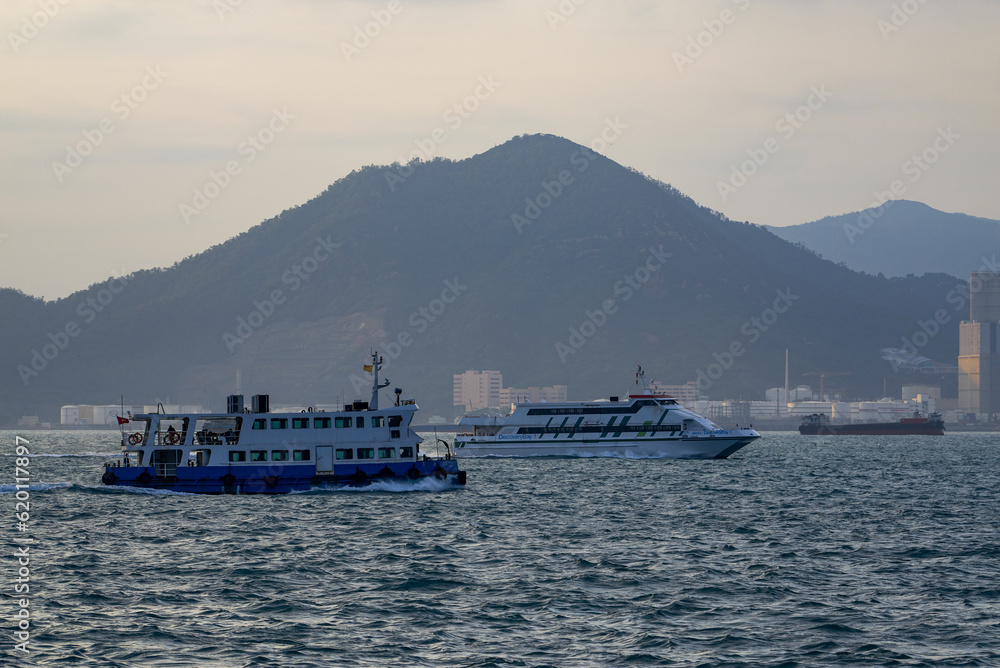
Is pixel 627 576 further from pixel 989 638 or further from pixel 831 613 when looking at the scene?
pixel 989 638

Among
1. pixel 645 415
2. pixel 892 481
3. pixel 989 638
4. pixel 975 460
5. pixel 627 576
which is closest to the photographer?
pixel 989 638

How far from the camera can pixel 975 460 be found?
133875 millimetres

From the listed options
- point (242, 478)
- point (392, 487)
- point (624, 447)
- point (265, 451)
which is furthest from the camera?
point (624, 447)

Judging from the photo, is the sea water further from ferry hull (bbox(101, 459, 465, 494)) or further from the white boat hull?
the white boat hull

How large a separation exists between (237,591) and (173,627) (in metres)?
5.31

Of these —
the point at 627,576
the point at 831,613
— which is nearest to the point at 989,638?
the point at 831,613

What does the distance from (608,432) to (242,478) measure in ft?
190

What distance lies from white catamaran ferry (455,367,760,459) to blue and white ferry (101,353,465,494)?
5206 centimetres

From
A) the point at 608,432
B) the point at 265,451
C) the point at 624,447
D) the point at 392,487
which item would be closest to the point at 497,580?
the point at 392,487

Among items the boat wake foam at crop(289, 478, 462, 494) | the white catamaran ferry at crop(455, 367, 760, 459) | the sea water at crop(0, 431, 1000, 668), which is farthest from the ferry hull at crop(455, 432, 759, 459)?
the boat wake foam at crop(289, 478, 462, 494)

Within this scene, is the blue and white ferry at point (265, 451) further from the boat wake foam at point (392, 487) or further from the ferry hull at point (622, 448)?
the ferry hull at point (622, 448)

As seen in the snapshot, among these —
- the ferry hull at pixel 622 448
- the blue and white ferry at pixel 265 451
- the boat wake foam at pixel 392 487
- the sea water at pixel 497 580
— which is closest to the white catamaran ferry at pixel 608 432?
the ferry hull at pixel 622 448

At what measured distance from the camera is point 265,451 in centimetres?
6769

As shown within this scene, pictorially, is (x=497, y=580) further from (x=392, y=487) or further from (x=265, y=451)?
(x=265, y=451)
